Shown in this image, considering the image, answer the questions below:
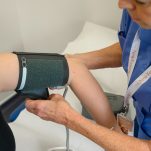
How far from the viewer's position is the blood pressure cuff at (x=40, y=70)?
34.4 inches

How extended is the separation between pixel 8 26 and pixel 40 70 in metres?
1.38

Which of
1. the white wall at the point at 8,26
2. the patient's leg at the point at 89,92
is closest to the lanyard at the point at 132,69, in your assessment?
the patient's leg at the point at 89,92

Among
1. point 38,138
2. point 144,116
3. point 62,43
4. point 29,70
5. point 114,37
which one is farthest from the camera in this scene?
point 62,43

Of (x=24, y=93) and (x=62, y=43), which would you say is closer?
(x=24, y=93)

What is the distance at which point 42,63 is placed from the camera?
0.89 metres

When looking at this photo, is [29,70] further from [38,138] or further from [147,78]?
[38,138]

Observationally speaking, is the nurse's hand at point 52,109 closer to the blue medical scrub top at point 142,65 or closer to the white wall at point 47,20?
the blue medical scrub top at point 142,65

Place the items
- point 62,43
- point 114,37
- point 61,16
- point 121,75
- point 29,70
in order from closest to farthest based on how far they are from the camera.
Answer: point 29,70 < point 121,75 < point 114,37 < point 61,16 < point 62,43

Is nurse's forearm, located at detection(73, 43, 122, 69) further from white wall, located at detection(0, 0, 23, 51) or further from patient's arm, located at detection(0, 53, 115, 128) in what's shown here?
white wall, located at detection(0, 0, 23, 51)

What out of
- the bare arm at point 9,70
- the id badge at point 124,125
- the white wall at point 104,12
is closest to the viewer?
the bare arm at point 9,70

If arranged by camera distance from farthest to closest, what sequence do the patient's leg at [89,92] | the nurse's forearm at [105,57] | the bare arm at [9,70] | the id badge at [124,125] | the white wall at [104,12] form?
the white wall at [104,12]
the nurse's forearm at [105,57]
the id badge at [124,125]
the patient's leg at [89,92]
the bare arm at [9,70]

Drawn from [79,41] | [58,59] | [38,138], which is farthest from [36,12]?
[58,59]

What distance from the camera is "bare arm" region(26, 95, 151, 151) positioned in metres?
0.90

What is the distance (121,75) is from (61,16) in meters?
0.73
